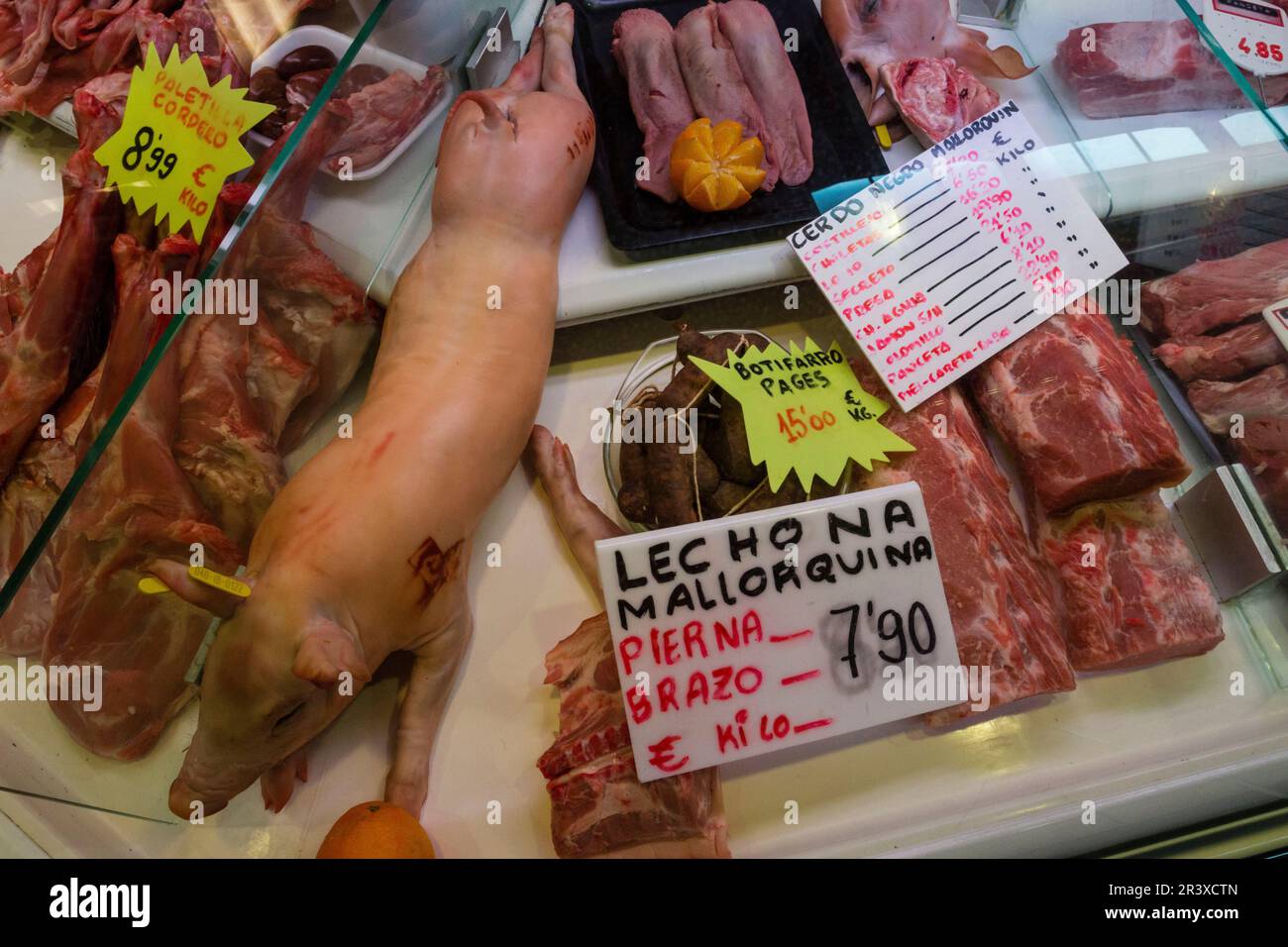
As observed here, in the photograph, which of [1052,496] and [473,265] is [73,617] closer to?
[473,265]

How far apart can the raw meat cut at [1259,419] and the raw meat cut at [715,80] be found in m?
1.07

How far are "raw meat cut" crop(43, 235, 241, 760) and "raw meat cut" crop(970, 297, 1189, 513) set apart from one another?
146 cm

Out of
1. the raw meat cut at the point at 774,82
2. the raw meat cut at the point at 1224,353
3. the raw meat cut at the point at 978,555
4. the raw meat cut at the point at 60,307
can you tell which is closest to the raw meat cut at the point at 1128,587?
the raw meat cut at the point at 978,555

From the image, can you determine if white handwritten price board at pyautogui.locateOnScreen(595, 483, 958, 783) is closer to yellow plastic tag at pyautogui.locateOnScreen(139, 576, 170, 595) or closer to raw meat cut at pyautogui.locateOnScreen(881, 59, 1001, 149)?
yellow plastic tag at pyautogui.locateOnScreen(139, 576, 170, 595)

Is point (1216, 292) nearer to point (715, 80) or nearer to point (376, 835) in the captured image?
point (715, 80)

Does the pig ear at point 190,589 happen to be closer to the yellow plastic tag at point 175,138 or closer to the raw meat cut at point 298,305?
the raw meat cut at point 298,305

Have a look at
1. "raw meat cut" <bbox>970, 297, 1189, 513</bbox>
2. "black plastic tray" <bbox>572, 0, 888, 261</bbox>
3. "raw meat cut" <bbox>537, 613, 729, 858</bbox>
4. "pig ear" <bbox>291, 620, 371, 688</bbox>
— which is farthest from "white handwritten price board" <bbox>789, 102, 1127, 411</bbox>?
"pig ear" <bbox>291, 620, 371, 688</bbox>

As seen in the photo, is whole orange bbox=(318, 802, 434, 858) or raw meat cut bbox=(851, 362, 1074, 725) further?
raw meat cut bbox=(851, 362, 1074, 725)

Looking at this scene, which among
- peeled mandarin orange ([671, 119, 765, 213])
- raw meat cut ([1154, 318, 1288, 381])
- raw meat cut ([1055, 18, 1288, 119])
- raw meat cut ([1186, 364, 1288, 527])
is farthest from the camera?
raw meat cut ([1055, 18, 1288, 119])

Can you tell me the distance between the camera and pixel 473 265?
5.45ft

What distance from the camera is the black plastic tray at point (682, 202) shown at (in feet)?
6.44

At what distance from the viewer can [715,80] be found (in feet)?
7.00

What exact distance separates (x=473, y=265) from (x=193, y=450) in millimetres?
619

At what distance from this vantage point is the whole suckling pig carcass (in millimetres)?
1237
